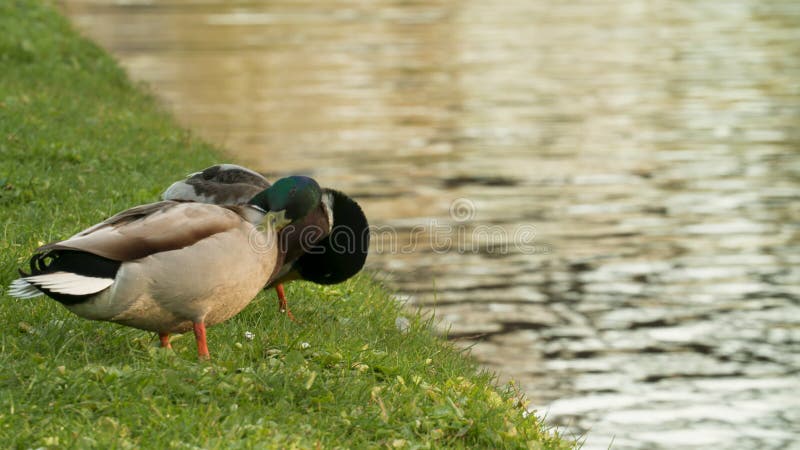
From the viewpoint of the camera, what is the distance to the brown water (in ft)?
28.2

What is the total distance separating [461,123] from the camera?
18.6 m

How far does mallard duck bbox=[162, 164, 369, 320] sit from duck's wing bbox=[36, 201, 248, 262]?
876 millimetres

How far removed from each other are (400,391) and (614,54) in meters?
21.2

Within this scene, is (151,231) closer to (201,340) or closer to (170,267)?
(170,267)

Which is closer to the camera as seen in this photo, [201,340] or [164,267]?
[164,267]

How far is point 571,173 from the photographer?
595 inches

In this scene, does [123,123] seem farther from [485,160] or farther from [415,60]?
[415,60]

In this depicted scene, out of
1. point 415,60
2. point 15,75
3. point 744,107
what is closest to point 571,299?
point 15,75

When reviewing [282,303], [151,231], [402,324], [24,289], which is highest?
[151,231]

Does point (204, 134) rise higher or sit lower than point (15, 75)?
lower

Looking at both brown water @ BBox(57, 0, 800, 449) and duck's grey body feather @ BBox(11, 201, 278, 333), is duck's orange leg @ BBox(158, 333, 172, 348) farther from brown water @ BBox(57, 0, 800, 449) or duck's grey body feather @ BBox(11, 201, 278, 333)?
brown water @ BBox(57, 0, 800, 449)

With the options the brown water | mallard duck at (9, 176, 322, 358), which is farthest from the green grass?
the brown water

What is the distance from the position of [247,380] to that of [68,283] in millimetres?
839

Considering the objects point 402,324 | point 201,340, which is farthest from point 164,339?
point 402,324
